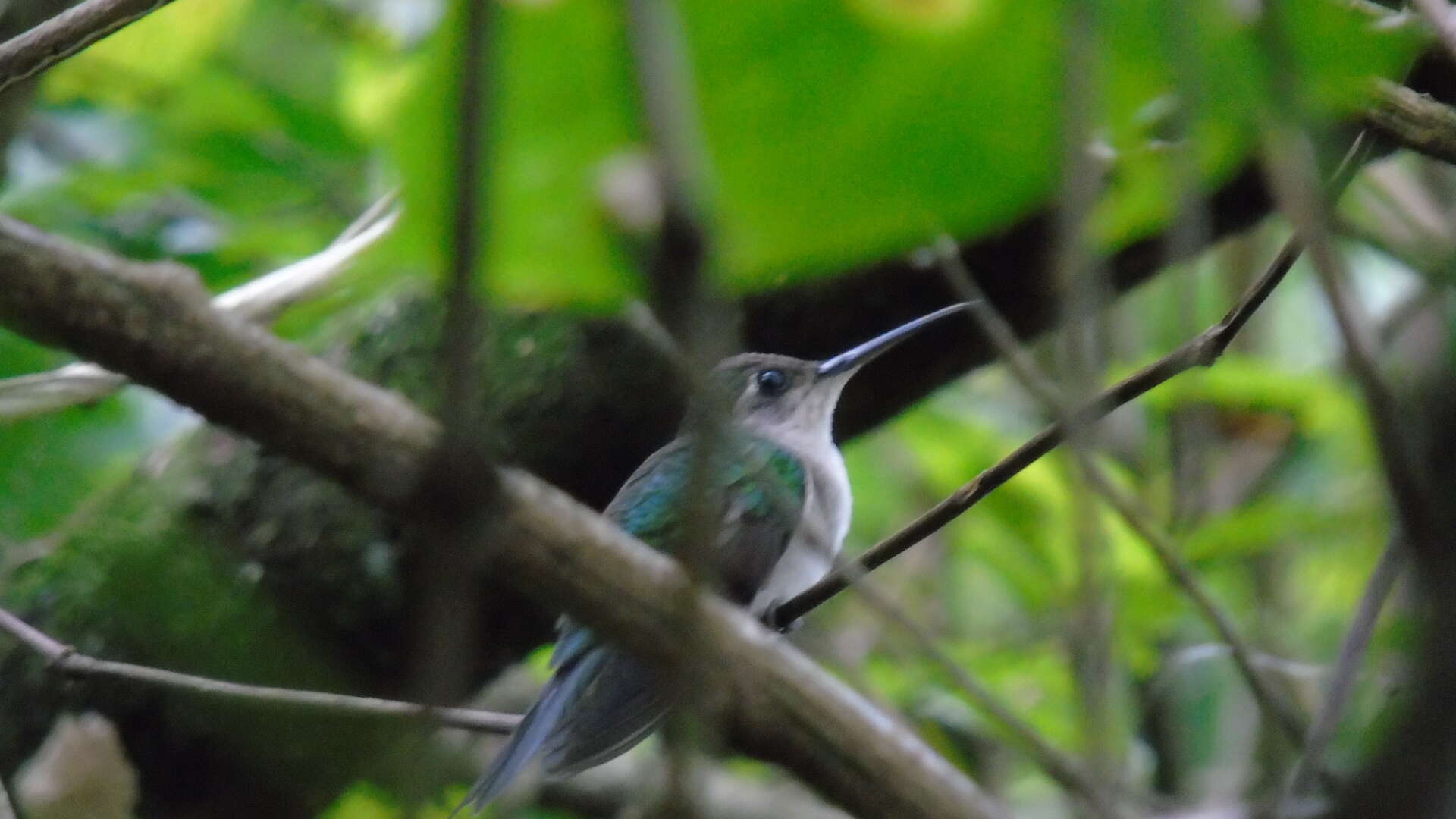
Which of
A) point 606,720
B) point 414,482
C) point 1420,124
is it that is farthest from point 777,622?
point 414,482

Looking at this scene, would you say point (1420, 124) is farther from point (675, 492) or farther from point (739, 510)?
point (675, 492)

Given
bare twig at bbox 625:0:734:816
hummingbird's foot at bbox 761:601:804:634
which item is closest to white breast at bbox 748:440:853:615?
hummingbird's foot at bbox 761:601:804:634

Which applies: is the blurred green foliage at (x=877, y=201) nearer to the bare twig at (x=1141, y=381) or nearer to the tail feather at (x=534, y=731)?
the bare twig at (x=1141, y=381)

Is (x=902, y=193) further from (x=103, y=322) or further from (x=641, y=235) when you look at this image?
(x=103, y=322)

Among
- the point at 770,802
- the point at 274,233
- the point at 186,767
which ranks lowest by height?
the point at 770,802

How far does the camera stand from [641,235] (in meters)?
1.04

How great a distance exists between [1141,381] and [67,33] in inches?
48.8

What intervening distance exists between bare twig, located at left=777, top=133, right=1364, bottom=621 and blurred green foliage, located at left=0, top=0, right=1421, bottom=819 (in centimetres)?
9

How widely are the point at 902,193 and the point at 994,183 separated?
0.06m

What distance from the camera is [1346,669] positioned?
196 centimetres

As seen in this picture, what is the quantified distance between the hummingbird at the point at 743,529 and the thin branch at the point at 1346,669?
3.19ft

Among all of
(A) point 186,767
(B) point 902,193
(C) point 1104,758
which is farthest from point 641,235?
(A) point 186,767

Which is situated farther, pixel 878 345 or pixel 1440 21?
pixel 878 345

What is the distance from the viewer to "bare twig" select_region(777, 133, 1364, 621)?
1771 millimetres
